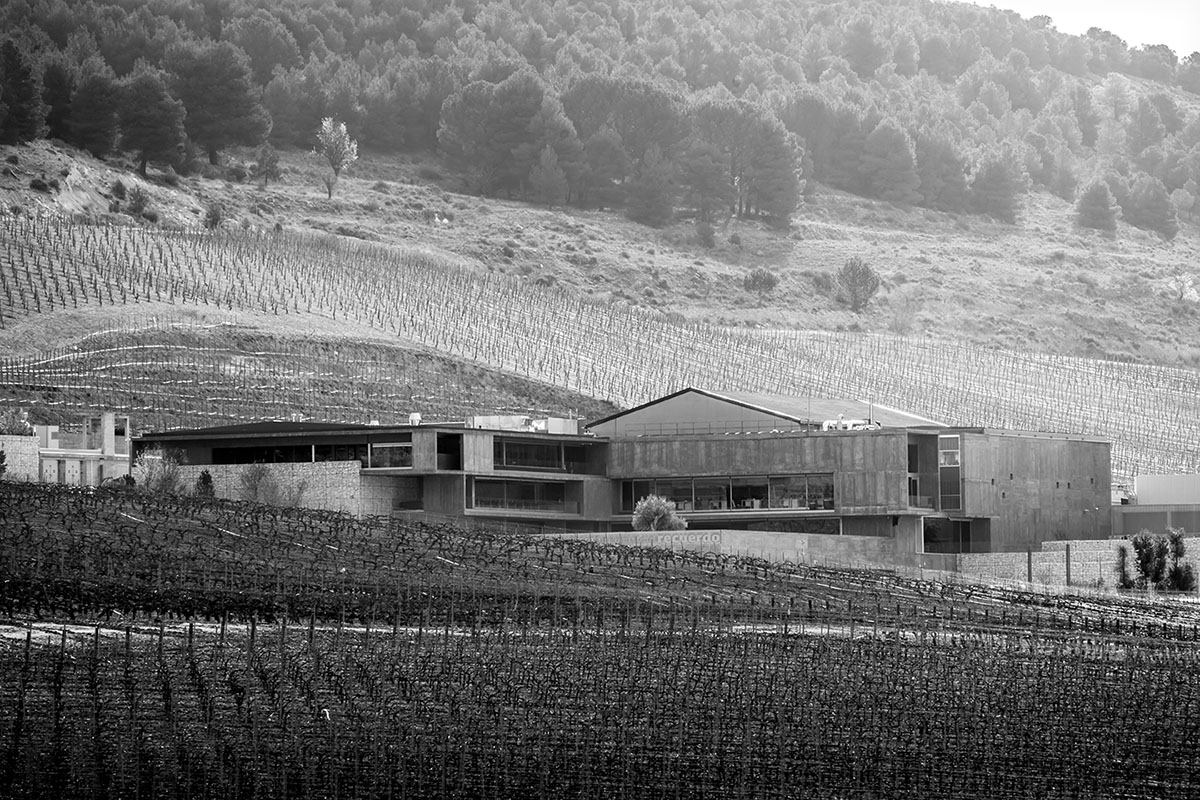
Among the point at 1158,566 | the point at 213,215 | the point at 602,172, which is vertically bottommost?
the point at 1158,566

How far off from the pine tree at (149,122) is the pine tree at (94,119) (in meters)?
1.63

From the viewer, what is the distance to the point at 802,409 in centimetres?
8475

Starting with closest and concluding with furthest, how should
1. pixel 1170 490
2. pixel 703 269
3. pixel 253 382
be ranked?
pixel 1170 490 → pixel 253 382 → pixel 703 269

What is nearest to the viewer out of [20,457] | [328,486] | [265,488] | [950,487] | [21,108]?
[265,488]

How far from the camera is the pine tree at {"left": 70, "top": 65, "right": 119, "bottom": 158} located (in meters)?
158

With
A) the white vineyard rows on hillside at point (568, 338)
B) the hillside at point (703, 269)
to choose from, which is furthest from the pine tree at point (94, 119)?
the white vineyard rows on hillside at point (568, 338)

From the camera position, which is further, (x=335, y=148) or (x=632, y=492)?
(x=335, y=148)

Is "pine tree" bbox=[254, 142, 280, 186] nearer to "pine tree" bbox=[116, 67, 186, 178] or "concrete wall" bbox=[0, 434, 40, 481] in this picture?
"pine tree" bbox=[116, 67, 186, 178]

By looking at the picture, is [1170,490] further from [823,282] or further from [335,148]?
[335,148]

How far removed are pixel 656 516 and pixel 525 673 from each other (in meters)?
33.2

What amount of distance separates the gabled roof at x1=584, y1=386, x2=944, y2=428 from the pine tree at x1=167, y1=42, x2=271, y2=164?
96620 millimetres

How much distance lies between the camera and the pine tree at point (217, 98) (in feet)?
579

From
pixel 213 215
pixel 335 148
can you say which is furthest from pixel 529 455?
pixel 335 148

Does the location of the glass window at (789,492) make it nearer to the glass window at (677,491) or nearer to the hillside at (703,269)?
the glass window at (677,491)
